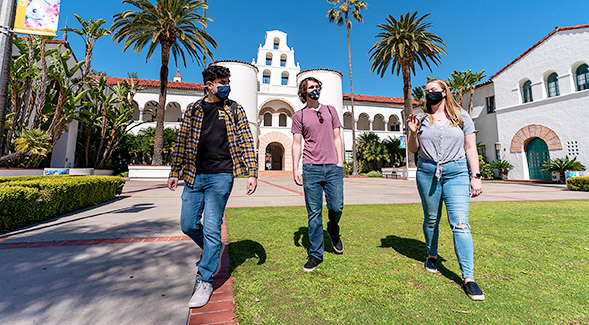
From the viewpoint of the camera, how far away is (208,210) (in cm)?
208

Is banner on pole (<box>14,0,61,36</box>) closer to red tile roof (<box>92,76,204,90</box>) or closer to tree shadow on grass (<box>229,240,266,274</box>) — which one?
tree shadow on grass (<box>229,240,266,274</box>)

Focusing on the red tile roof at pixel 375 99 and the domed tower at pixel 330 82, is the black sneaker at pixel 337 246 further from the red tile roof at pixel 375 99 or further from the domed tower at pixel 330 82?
the red tile roof at pixel 375 99

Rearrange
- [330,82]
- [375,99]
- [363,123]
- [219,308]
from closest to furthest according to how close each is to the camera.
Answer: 1. [219,308]
2. [330,82]
3. [375,99]
4. [363,123]

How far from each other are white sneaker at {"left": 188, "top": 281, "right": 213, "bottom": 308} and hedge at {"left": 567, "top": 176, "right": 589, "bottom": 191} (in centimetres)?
1619

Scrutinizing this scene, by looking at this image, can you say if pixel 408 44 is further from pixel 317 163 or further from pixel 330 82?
pixel 317 163

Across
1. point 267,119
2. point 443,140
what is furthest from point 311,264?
point 267,119

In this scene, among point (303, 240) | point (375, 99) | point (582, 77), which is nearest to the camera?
point (303, 240)

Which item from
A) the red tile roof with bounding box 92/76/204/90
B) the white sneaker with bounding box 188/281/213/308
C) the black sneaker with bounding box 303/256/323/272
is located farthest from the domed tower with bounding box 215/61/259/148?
the white sneaker with bounding box 188/281/213/308

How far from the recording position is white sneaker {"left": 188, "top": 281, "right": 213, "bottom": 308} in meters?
1.81

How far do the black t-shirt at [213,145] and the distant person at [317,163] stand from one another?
744mm

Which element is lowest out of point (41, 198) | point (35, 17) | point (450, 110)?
point (41, 198)

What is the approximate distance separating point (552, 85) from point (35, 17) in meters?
26.3

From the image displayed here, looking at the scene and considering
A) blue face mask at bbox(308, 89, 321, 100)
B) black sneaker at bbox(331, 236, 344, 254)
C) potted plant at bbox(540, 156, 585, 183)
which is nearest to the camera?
blue face mask at bbox(308, 89, 321, 100)

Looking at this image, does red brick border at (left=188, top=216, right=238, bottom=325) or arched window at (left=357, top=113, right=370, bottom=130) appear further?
arched window at (left=357, top=113, right=370, bottom=130)
